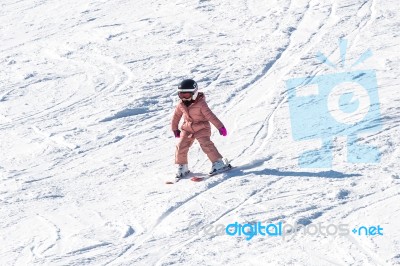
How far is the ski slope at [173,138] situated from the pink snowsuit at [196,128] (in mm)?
333

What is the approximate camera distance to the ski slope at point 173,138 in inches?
269

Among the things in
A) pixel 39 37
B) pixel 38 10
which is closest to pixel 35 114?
pixel 39 37

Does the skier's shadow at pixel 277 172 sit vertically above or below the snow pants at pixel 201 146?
below

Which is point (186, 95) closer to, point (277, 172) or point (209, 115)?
point (209, 115)

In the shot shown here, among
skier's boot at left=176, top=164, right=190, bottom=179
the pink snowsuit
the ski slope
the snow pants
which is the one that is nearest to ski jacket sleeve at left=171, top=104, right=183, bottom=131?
the pink snowsuit

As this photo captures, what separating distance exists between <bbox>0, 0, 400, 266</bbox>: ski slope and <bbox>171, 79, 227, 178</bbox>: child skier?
26 cm

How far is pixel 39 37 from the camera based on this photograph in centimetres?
1697

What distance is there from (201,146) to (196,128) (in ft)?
0.80

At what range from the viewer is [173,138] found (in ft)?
33.3

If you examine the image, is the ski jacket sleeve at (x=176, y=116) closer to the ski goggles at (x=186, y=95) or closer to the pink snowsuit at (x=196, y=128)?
the pink snowsuit at (x=196, y=128)

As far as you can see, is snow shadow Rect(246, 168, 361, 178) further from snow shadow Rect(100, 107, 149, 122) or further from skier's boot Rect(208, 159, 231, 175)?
snow shadow Rect(100, 107, 149, 122)

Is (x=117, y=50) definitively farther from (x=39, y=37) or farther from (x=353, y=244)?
(x=353, y=244)

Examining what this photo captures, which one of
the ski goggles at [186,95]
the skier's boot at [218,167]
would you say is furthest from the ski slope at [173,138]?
the ski goggles at [186,95]

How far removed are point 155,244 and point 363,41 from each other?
303 inches
